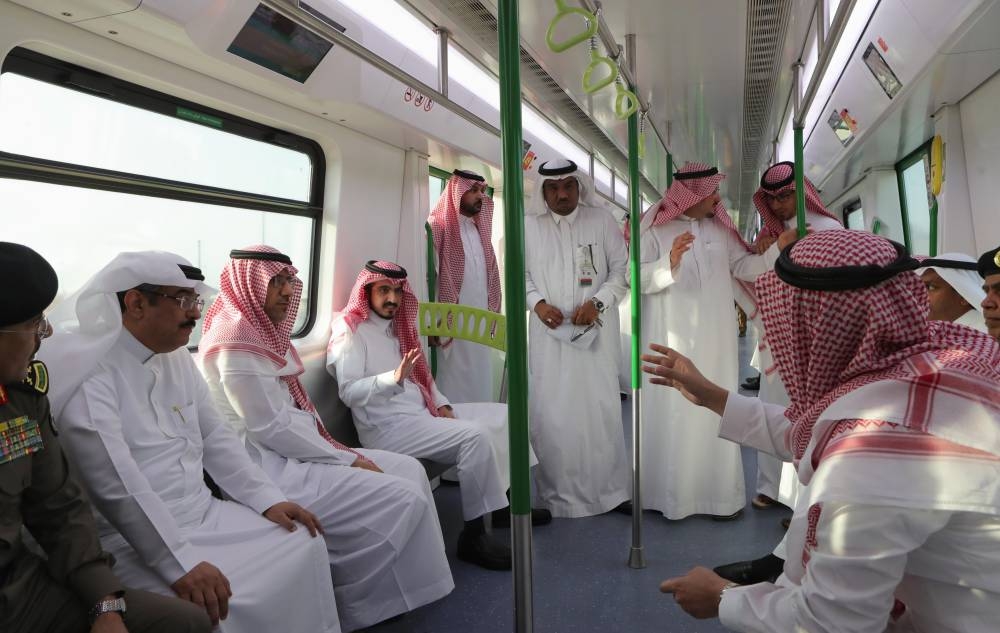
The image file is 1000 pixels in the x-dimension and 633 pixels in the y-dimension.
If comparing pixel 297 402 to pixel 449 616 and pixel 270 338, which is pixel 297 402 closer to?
pixel 270 338

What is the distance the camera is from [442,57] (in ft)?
12.9

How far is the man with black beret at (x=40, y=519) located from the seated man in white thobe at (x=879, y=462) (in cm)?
133

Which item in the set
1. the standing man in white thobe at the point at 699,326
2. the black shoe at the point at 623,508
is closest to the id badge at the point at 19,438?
the standing man in white thobe at the point at 699,326

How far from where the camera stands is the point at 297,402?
10.5ft

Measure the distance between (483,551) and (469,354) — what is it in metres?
1.73

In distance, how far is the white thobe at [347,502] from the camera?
264 centimetres

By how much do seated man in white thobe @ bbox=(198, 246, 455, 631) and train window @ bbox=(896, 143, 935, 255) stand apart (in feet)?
16.9

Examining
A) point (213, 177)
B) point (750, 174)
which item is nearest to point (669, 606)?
point (213, 177)

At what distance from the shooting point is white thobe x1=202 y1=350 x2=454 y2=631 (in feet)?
8.66

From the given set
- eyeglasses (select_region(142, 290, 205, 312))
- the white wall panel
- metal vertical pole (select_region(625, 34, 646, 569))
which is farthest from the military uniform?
the white wall panel

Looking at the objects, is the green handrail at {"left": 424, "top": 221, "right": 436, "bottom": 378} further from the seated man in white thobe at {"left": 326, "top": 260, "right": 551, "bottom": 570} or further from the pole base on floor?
the pole base on floor

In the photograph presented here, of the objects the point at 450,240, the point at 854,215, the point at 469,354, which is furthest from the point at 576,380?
the point at 854,215

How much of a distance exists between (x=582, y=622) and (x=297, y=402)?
1567 mm

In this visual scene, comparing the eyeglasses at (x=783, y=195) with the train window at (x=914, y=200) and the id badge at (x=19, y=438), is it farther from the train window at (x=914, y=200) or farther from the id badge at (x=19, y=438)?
the id badge at (x=19, y=438)
